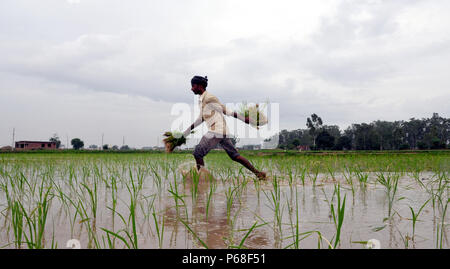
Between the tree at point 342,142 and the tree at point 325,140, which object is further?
the tree at point 342,142

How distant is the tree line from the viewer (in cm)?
8206

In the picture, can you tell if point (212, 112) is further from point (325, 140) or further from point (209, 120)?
point (325, 140)

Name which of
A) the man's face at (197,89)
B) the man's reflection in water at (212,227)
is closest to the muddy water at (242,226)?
the man's reflection in water at (212,227)

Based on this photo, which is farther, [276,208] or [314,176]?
[314,176]

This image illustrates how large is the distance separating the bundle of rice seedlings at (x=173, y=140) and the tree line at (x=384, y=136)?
79.9m

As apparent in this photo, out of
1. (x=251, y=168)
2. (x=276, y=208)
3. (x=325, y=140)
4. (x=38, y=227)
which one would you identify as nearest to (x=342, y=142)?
(x=325, y=140)

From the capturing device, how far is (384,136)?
88.8 meters

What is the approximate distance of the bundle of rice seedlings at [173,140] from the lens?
5.62m

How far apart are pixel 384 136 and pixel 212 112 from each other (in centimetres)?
9903

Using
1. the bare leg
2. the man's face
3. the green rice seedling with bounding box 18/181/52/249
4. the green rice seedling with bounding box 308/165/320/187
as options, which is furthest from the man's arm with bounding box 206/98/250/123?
the green rice seedling with bounding box 18/181/52/249

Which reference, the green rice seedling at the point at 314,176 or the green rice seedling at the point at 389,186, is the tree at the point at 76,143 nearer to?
the green rice seedling at the point at 314,176

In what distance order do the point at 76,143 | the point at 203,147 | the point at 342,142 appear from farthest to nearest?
the point at 76,143 < the point at 342,142 < the point at 203,147
